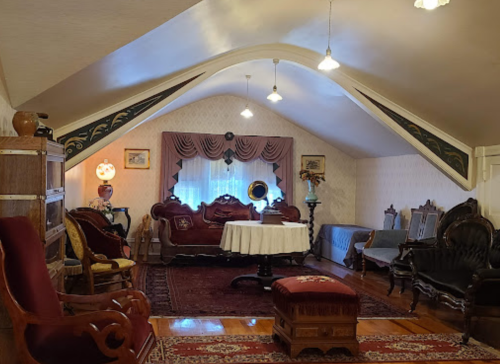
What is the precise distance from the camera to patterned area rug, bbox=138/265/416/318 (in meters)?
5.25

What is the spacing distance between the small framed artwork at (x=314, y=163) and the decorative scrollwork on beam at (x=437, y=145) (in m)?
3.55

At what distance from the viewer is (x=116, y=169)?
8930 millimetres

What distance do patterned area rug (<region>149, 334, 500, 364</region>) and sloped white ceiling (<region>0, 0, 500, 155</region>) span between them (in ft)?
7.44

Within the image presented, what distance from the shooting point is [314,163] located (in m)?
9.80

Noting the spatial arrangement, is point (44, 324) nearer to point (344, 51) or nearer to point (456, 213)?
point (344, 51)

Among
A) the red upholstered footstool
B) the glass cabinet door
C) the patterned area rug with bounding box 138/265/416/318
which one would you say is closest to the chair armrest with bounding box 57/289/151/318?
the glass cabinet door

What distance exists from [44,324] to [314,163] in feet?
25.0

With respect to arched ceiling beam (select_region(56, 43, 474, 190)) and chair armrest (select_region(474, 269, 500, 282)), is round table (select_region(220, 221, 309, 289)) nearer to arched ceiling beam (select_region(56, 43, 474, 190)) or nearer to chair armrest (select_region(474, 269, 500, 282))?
arched ceiling beam (select_region(56, 43, 474, 190))

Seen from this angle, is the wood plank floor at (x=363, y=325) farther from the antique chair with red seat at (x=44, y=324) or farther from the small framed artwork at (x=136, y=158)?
the small framed artwork at (x=136, y=158)

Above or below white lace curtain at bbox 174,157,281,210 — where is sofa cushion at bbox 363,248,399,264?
below

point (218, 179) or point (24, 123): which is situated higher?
point (24, 123)

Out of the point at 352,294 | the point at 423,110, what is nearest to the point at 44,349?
the point at 352,294

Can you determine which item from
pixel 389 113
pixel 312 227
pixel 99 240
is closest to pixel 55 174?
pixel 99 240

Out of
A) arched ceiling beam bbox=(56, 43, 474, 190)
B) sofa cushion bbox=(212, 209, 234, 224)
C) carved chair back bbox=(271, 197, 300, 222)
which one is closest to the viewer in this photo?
arched ceiling beam bbox=(56, 43, 474, 190)
